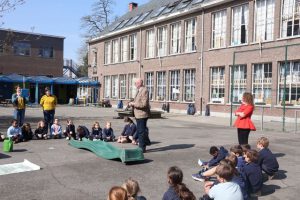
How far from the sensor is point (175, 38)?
1374 inches

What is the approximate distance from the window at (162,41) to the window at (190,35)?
9.77 ft

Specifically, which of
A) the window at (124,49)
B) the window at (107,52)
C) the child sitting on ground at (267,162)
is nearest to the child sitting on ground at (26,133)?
the child sitting on ground at (267,162)

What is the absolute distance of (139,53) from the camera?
39.8 m

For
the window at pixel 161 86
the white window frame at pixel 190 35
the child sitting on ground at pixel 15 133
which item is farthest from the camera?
the window at pixel 161 86

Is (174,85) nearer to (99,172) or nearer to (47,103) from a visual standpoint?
(47,103)

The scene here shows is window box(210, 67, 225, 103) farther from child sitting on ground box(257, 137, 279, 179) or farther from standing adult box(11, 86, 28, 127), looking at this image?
child sitting on ground box(257, 137, 279, 179)

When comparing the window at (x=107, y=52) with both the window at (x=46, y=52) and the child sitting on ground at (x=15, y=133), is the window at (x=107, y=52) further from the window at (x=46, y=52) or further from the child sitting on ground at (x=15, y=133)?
the child sitting on ground at (x=15, y=133)

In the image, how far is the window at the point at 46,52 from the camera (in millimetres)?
59188

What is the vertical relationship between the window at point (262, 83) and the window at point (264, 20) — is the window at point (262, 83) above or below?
below

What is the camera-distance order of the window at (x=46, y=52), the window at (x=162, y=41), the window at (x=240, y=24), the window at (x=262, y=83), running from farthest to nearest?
1. the window at (x=46, y=52)
2. the window at (x=162, y=41)
3. the window at (x=240, y=24)
4. the window at (x=262, y=83)

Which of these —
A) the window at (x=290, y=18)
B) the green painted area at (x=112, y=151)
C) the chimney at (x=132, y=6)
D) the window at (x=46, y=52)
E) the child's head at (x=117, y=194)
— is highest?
the chimney at (x=132, y=6)

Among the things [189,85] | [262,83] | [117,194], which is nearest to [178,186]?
[117,194]

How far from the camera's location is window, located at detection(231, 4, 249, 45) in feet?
90.2

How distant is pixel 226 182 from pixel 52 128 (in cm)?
1017
